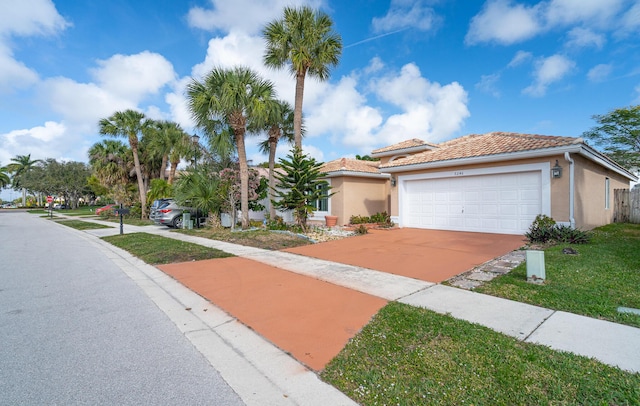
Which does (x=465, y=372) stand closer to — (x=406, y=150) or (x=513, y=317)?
(x=513, y=317)

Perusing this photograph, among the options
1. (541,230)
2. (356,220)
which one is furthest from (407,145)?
(541,230)

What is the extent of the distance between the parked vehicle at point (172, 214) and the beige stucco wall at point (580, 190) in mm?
11433

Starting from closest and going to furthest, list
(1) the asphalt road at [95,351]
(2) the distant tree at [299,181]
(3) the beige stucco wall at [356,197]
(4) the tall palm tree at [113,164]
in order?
(1) the asphalt road at [95,351], (2) the distant tree at [299,181], (3) the beige stucco wall at [356,197], (4) the tall palm tree at [113,164]

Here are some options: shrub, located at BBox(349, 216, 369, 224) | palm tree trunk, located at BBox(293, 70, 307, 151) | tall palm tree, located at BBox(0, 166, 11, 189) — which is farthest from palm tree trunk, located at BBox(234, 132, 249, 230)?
tall palm tree, located at BBox(0, 166, 11, 189)

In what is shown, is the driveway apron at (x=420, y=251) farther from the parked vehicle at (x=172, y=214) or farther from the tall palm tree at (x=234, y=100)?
the parked vehicle at (x=172, y=214)

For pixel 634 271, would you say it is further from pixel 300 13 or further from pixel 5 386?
pixel 300 13

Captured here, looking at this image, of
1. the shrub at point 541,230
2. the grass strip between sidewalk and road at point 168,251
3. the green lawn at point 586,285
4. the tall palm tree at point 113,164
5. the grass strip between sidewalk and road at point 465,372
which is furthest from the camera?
the tall palm tree at point 113,164

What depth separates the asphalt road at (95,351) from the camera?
8.95 feet

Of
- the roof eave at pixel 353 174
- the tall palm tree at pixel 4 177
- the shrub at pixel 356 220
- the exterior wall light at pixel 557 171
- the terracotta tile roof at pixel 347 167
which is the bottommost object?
the shrub at pixel 356 220

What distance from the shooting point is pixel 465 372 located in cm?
288

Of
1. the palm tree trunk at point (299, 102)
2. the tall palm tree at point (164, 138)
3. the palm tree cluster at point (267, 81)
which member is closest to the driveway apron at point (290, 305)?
the palm tree cluster at point (267, 81)

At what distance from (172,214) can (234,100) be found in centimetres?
755

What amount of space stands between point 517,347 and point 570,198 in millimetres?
8936

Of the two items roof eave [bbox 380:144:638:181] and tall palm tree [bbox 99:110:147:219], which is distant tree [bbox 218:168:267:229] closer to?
roof eave [bbox 380:144:638:181]
